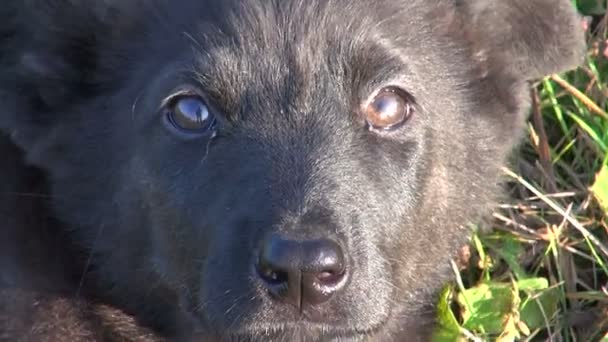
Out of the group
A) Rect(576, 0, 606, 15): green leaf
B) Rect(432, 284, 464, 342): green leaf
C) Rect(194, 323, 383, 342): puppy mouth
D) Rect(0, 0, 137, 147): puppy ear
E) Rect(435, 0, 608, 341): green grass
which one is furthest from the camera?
Rect(576, 0, 606, 15): green leaf

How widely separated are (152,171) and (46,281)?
515mm

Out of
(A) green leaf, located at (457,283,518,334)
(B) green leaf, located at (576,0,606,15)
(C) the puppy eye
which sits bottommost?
(A) green leaf, located at (457,283,518,334)

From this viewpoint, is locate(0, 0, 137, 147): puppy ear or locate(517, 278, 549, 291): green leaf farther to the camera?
locate(517, 278, 549, 291): green leaf

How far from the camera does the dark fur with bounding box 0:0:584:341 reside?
3018 millimetres

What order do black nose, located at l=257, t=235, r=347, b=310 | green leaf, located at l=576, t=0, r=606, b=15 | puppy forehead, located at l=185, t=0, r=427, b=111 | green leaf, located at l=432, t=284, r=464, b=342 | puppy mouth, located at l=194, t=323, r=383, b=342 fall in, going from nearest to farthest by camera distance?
black nose, located at l=257, t=235, r=347, b=310 < puppy mouth, located at l=194, t=323, r=383, b=342 < puppy forehead, located at l=185, t=0, r=427, b=111 < green leaf, located at l=432, t=284, r=464, b=342 < green leaf, located at l=576, t=0, r=606, b=15

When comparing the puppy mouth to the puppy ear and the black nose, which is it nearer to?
the black nose

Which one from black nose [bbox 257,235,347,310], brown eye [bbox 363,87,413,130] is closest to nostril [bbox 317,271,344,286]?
black nose [bbox 257,235,347,310]

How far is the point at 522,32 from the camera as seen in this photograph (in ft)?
11.7

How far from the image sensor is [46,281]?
137 inches

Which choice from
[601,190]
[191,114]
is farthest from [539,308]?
[191,114]

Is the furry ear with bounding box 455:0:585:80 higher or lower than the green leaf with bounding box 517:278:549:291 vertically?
higher

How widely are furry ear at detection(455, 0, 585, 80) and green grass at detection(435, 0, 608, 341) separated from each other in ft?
1.89

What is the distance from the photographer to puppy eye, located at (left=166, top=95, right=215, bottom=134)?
3.17m

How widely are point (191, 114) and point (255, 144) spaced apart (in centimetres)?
21
